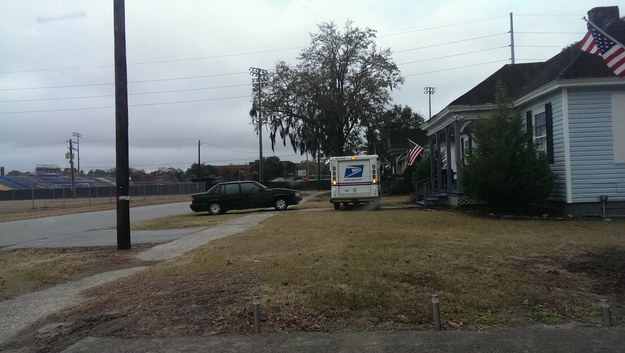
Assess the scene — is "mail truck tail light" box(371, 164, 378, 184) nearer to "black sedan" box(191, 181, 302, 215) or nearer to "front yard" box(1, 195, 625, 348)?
"black sedan" box(191, 181, 302, 215)

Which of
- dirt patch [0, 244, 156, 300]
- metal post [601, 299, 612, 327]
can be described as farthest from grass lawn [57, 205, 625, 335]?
dirt patch [0, 244, 156, 300]

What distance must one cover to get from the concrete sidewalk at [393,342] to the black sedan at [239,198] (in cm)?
1657

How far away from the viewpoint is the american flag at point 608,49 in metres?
8.39

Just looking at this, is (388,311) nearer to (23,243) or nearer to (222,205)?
(23,243)

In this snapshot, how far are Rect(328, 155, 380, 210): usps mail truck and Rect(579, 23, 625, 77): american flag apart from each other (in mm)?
10987

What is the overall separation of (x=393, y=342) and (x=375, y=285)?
1556 mm

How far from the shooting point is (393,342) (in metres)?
4.18

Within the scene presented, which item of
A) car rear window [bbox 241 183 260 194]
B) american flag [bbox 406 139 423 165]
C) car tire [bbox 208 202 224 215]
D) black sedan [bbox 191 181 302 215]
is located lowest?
car tire [bbox 208 202 224 215]

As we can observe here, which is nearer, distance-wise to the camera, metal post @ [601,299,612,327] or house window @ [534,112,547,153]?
metal post @ [601,299,612,327]

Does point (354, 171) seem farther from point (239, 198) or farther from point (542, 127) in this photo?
point (542, 127)

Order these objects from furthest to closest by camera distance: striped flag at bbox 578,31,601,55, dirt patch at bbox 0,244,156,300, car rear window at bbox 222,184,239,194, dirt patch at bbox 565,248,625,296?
car rear window at bbox 222,184,239,194, striped flag at bbox 578,31,601,55, dirt patch at bbox 0,244,156,300, dirt patch at bbox 565,248,625,296

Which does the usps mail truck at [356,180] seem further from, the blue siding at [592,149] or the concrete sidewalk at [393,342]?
the concrete sidewalk at [393,342]

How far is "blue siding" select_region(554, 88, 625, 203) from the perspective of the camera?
13.6 metres

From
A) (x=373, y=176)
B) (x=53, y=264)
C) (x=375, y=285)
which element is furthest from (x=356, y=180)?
(x=375, y=285)
